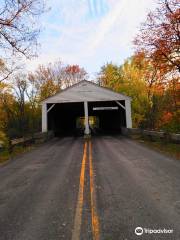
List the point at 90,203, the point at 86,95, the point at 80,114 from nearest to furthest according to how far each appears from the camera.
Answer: the point at 90,203 → the point at 86,95 → the point at 80,114

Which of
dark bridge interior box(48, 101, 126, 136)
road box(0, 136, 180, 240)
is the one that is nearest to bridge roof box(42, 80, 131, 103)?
dark bridge interior box(48, 101, 126, 136)

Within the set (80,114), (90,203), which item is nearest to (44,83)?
(80,114)

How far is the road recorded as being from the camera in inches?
168

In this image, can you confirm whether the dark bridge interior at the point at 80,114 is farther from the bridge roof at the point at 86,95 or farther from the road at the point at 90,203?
the road at the point at 90,203

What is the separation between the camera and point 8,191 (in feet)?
23.5

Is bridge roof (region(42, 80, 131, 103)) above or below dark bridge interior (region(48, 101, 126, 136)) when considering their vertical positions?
above

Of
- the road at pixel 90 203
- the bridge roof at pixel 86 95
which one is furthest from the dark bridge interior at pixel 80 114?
the road at pixel 90 203

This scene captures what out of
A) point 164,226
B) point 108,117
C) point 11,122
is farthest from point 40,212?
point 108,117

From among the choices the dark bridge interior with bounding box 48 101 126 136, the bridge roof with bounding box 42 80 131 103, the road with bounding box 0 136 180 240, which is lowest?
the road with bounding box 0 136 180 240

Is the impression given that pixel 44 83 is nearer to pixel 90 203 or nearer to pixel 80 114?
pixel 80 114

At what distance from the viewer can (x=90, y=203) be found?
5.69 meters

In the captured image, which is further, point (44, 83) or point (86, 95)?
point (44, 83)

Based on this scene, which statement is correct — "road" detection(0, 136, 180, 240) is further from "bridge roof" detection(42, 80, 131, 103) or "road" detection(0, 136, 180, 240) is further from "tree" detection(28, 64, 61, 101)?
"tree" detection(28, 64, 61, 101)

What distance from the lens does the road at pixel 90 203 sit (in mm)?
4270
